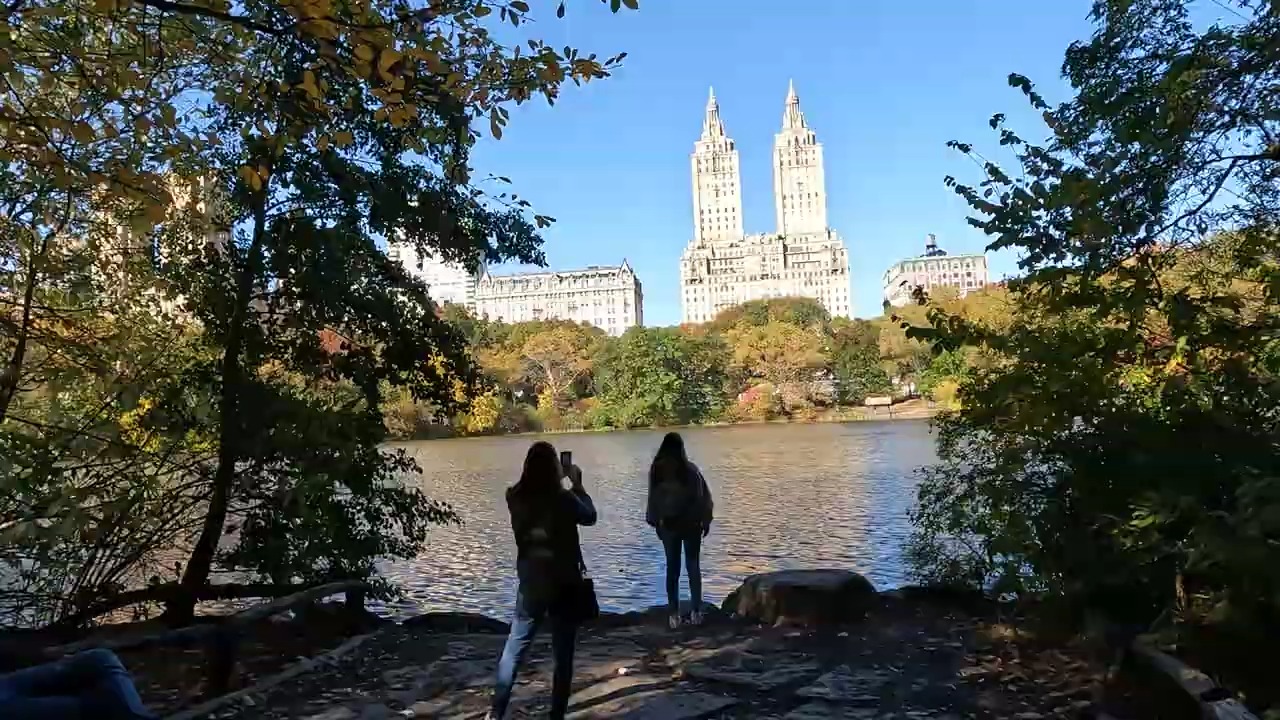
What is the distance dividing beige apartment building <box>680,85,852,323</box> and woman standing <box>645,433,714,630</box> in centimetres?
11879

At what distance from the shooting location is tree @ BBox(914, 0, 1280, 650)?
13.8ft

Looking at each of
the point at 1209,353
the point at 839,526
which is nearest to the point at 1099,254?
the point at 1209,353

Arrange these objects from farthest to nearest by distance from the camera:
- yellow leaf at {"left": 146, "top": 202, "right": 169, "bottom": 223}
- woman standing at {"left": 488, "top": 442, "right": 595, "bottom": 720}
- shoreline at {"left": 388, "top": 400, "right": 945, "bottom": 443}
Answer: shoreline at {"left": 388, "top": 400, "right": 945, "bottom": 443} → woman standing at {"left": 488, "top": 442, "right": 595, "bottom": 720} → yellow leaf at {"left": 146, "top": 202, "right": 169, "bottom": 223}

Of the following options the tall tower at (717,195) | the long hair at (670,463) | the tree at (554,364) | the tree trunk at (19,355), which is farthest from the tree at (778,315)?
the tree trunk at (19,355)

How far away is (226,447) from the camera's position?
606 centimetres

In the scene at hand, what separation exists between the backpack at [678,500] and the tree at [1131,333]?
72.3 inches

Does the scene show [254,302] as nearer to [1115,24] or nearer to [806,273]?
[1115,24]

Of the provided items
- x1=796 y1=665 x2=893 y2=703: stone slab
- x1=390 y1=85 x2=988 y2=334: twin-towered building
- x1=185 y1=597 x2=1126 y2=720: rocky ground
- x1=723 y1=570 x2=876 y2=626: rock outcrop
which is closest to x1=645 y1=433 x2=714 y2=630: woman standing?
x1=185 y1=597 x2=1126 y2=720: rocky ground

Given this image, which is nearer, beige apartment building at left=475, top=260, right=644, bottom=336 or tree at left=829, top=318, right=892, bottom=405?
tree at left=829, top=318, right=892, bottom=405

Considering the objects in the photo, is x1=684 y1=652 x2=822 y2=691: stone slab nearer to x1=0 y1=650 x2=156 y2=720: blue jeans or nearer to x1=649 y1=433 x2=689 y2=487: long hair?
x1=649 y1=433 x2=689 y2=487: long hair

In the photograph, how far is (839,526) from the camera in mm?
13836

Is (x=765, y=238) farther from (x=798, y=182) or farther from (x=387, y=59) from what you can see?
(x=387, y=59)

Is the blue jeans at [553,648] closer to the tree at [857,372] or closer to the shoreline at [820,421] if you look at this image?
the shoreline at [820,421]

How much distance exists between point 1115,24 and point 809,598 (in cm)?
399
